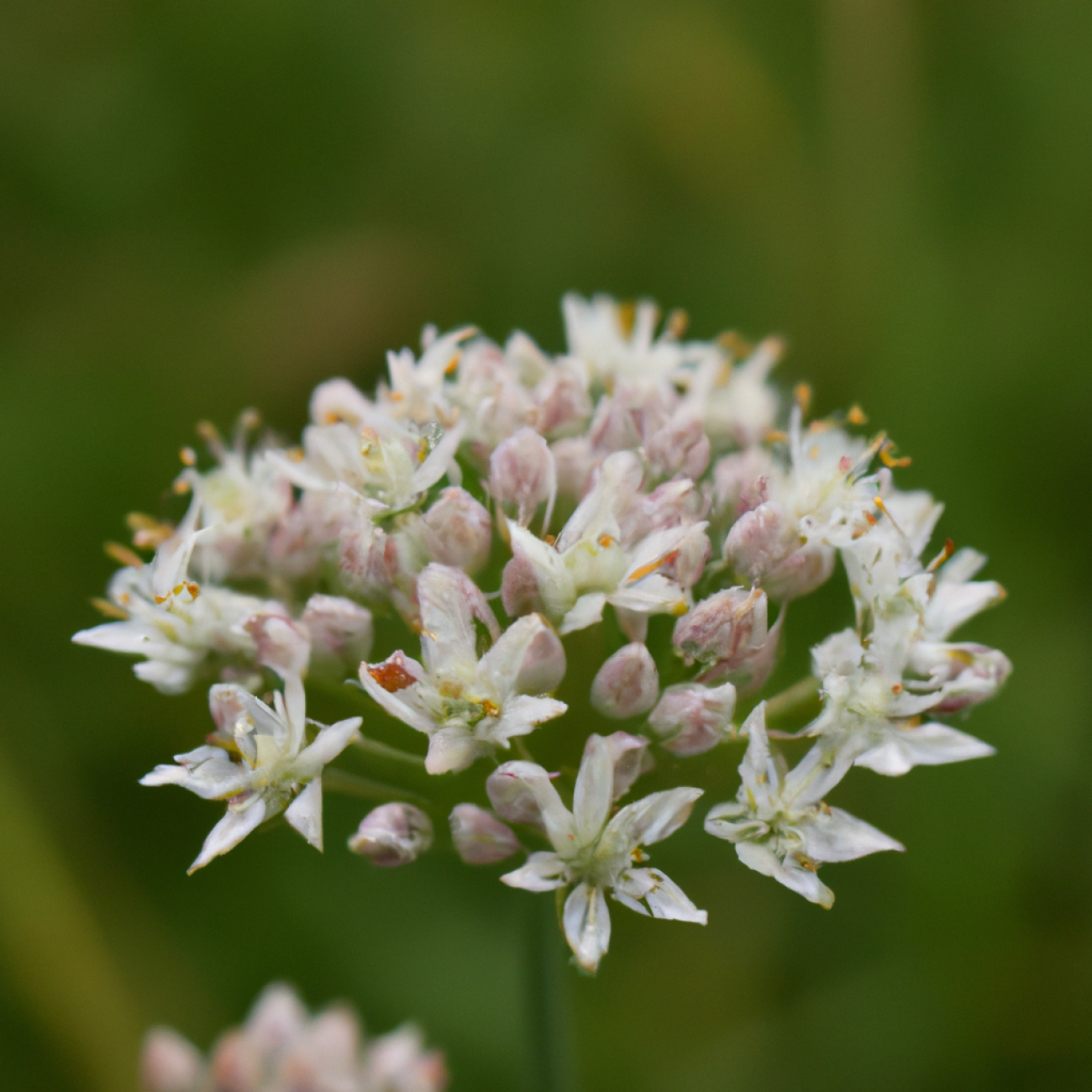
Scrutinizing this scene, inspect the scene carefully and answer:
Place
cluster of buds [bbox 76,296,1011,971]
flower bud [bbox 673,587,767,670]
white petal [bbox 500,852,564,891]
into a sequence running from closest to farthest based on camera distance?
white petal [bbox 500,852,564,891], cluster of buds [bbox 76,296,1011,971], flower bud [bbox 673,587,767,670]

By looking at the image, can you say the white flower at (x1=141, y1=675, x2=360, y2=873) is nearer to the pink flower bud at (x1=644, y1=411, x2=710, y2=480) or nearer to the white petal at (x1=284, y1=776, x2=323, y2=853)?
the white petal at (x1=284, y1=776, x2=323, y2=853)

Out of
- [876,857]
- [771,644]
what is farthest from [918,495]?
[876,857]

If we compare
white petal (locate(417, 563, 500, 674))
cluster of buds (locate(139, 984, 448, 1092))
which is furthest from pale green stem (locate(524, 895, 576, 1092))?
white petal (locate(417, 563, 500, 674))

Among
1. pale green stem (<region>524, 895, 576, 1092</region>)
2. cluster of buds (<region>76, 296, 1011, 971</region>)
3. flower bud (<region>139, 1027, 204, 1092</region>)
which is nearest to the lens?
cluster of buds (<region>76, 296, 1011, 971</region>)

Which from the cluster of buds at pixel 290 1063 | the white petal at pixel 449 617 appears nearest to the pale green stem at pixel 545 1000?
the cluster of buds at pixel 290 1063

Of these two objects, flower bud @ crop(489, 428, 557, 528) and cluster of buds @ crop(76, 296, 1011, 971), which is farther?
flower bud @ crop(489, 428, 557, 528)

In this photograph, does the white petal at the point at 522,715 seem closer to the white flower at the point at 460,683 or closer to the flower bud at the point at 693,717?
the white flower at the point at 460,683
